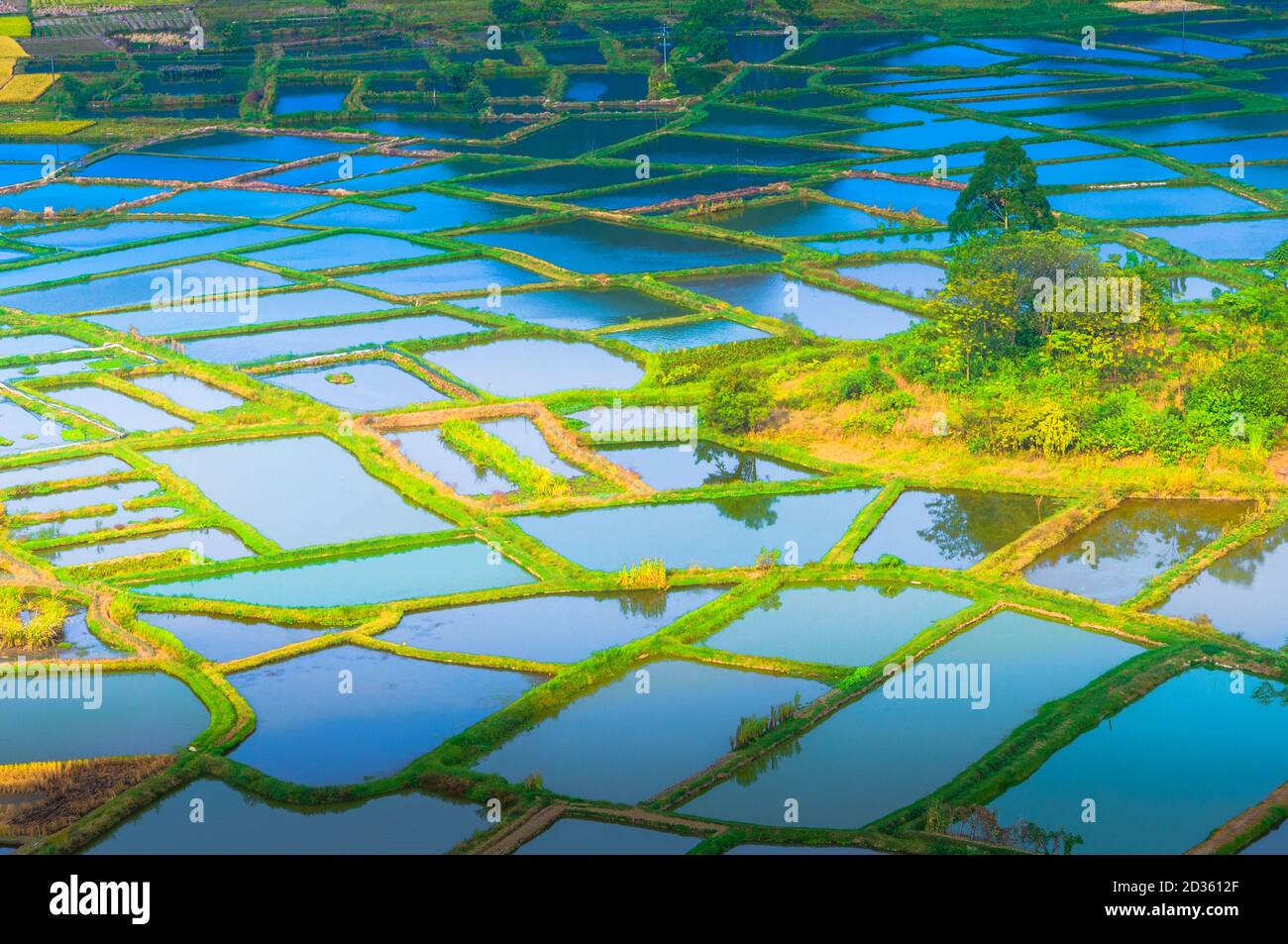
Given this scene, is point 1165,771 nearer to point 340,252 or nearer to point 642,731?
point 642,731

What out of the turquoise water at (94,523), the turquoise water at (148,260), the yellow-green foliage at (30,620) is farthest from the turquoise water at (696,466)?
the turquoise water at (148,260)

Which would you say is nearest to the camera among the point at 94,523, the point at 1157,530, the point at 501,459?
the point at 1157,530

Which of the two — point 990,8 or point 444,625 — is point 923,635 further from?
point 990,8

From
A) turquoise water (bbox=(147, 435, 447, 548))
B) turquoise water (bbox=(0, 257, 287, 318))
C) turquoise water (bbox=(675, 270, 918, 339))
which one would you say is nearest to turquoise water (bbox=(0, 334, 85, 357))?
turquoise water (bbox=(0, 257, 287, 318))

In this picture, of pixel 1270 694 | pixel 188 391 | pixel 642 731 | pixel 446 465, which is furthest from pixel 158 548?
pixel 1270 694

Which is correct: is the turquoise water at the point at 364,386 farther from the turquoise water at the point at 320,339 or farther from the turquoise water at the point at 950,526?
the turquoise water at the point at 950,526

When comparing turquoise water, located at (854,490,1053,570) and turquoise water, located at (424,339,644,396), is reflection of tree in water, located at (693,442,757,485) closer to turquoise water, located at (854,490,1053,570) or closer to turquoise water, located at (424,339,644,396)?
turquoise water, located at (854,490,1053,570)
